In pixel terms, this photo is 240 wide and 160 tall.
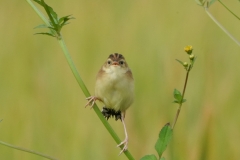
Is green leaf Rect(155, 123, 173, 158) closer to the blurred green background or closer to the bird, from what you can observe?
the bird

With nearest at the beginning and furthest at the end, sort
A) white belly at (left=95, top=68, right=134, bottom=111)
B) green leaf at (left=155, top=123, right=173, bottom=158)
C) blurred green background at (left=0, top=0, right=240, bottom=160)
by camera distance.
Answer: green leaf at (left=155, top=123, right=173, bottom=158) → white belly at (left=95, top=68, right=134, bottom=111) → blurred green background at (left=0, top=0, right=240, bottom=160)

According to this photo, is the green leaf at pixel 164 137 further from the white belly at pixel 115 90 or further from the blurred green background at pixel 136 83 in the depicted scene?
the blurred green background at pixel 136 83

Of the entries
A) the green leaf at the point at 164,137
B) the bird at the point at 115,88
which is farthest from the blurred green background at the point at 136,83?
the green leaf at the point at 164,137

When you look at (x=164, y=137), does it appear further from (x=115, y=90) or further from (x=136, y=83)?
(x=136, y=83)

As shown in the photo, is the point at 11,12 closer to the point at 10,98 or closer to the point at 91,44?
the point at 91,44

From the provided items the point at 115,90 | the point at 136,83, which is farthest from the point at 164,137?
the point at 136,83

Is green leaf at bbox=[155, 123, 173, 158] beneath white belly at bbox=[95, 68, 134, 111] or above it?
beneath

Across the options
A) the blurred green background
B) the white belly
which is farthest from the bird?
the blurred green background

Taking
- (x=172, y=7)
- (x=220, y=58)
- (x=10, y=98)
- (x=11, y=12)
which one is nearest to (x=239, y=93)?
(x=220, y=58)
